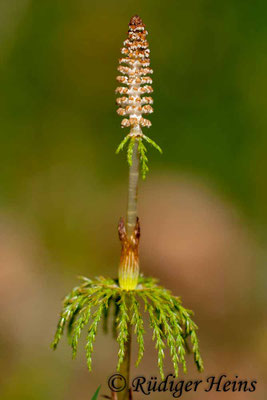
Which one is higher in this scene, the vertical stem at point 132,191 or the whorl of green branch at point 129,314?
the vertical stem at point 132,191

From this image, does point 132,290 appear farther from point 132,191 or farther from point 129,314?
point 132,191

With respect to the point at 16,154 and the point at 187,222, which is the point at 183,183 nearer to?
the point at 187,222

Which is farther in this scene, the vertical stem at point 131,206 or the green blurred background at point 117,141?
the green blurred background at point 117,141

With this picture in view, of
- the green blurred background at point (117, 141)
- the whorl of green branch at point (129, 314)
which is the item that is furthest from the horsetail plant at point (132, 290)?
the green blurred background at point (117, 141)

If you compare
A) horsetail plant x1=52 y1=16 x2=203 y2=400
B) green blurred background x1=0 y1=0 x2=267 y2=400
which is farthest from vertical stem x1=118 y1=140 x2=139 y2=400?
green blurred background x1=0 y1=0 x2=267 y2=400

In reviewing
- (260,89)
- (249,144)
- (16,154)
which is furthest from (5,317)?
(260,89)

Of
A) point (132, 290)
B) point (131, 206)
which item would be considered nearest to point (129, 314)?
point (132, 290)

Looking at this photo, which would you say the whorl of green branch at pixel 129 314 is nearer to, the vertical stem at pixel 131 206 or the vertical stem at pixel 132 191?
the vertical stem at pixel 131 206
